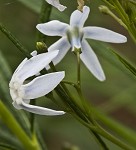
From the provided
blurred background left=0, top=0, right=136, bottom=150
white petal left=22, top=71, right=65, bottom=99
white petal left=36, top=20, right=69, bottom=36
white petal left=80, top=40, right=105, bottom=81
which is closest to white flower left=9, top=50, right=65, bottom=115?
white petal left=22, top=71, right=65, bottom=99

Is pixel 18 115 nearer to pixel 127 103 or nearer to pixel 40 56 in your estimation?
pixel 40 56

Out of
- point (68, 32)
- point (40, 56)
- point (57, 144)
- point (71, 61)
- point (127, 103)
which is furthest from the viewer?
point (57, 144)

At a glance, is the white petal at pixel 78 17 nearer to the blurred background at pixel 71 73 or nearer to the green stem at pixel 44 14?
the green stem at pixel 44 14

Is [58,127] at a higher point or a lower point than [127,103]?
lower

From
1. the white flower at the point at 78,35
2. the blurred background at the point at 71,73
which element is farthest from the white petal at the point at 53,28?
the blurred background at the point at 71,73

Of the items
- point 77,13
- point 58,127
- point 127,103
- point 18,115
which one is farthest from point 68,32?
point 58,127

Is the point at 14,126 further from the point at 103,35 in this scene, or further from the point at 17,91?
the point at 103,35

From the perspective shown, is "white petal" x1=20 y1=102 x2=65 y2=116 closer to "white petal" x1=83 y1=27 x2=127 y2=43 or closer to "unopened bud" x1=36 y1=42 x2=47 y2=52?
"unopened bud" x1=36 y1=42 x2=47 y2=52
